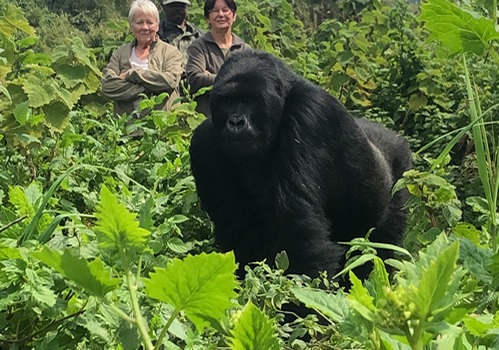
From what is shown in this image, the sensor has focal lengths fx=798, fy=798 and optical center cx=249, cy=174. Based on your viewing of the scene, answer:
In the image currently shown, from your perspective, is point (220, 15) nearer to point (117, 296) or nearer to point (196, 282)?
point (117, 296)

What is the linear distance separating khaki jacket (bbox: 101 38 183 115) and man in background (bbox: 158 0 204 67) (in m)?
0.73

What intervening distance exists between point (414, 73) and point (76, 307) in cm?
504

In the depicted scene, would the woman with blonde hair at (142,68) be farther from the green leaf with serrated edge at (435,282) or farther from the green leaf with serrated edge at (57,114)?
the green leaf with serrated edge at (435,282)

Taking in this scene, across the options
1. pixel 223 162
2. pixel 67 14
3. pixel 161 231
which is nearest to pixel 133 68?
pixel 223 162

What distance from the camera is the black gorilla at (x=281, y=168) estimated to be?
105 inches

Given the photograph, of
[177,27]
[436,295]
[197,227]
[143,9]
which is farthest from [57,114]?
[177,27]

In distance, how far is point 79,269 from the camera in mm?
813

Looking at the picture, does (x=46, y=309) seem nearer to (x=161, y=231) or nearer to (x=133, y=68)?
(x=161, y=231)

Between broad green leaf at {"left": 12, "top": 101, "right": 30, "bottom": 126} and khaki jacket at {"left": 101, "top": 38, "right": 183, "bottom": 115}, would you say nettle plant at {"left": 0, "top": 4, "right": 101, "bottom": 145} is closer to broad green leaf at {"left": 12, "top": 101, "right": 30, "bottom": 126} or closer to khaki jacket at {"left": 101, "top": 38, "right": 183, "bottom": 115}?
broad green leaf at {"left": 12, "top": 101, "right": 30, "bottom": 126}

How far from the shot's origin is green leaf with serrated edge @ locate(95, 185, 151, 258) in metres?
0.81

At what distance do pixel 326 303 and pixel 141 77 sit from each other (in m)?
3.88

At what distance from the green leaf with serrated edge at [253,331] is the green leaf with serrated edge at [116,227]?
5.5 inches

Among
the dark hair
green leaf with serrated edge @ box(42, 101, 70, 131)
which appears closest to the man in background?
the dark hair

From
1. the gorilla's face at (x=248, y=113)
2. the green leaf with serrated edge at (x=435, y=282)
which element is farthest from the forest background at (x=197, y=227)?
the gorilla's face at (x=248, y=113)
